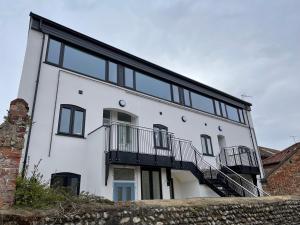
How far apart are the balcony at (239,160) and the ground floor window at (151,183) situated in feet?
19.7

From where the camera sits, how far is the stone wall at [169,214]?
4091 mm

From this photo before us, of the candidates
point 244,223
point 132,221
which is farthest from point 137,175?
point 132,221

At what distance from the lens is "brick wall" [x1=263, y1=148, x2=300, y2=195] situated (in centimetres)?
1733

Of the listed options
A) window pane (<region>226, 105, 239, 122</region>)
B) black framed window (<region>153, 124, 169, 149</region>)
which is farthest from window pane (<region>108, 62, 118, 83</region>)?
window pane (<region>226, 105, 239, 122</region>)

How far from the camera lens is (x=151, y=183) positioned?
11867mm

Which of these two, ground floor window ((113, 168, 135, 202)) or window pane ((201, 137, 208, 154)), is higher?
window pane ((201, 137, 208, 154))

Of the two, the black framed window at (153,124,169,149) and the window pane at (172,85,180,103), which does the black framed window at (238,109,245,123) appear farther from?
the black framed window at (153,124,169,149)

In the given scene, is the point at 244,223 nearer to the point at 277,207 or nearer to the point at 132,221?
the point at 277,207

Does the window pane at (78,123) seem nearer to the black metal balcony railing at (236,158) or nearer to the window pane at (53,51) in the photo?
the window pane at (53,51)

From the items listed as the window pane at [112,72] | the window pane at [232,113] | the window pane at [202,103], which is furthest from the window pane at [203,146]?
the window pane at [112,72]

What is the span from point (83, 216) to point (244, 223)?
447 cm

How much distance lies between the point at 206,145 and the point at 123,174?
710 centimetres

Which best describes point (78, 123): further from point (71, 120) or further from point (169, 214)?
A: point (169, 214)

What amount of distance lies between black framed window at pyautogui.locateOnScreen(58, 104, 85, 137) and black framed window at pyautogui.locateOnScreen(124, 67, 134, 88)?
3248mm
